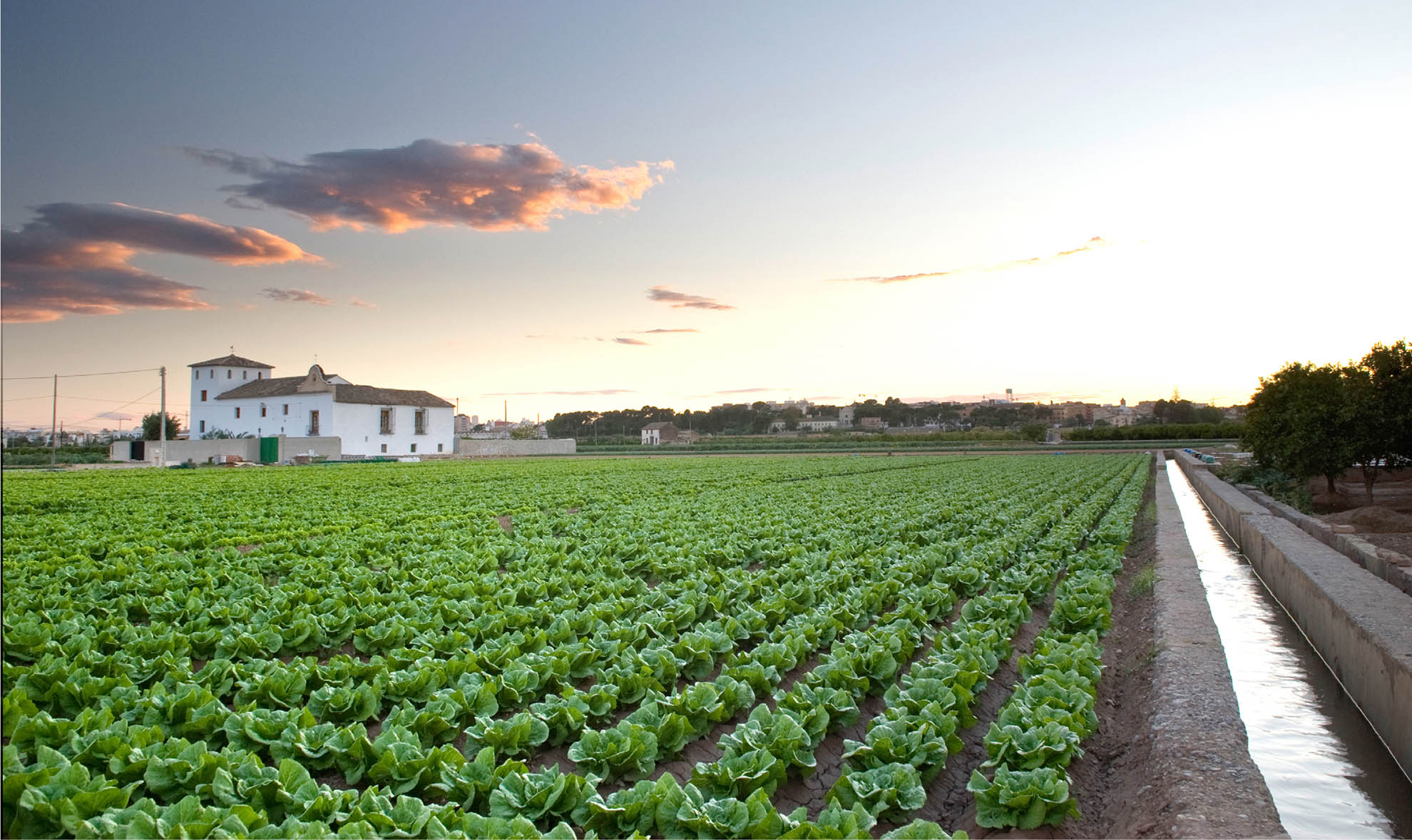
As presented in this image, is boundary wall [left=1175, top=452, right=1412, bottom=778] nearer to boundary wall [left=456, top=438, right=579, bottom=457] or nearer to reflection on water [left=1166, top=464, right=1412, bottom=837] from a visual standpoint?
reflection on water [left=1166, top=464, right=1412, bottom=837]

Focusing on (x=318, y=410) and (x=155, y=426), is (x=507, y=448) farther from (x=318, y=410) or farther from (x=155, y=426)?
(x=155, y=426)

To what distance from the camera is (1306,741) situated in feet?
18.3

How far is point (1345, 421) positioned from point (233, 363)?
74810 mm

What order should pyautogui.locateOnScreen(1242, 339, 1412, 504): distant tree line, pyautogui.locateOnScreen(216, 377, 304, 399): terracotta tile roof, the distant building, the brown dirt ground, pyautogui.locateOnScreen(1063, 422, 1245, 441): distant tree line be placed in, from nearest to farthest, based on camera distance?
the brown dirt ground < pyautogui.locateOnScreen(1242, 339, 1412, 504): distant tree line < pyautogui.locateOnScreen(216, 377, 304, 399): terracotta tile roof < pyautogui.locateOnScreen(1063, 422, 1245, 441): distant tree line < the distant building

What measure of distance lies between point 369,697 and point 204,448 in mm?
50779

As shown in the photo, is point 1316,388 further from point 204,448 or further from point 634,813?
point 204,448

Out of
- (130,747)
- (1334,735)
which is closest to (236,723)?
(130,747)

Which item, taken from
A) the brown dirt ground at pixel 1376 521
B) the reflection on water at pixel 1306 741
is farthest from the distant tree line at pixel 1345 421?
the reflection on water at pixel 1306 741

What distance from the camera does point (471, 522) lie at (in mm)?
15211

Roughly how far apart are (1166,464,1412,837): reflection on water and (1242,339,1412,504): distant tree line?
17792 mm

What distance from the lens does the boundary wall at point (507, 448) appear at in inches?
2549

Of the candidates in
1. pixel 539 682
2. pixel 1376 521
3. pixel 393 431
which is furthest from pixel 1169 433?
pixel 539 682

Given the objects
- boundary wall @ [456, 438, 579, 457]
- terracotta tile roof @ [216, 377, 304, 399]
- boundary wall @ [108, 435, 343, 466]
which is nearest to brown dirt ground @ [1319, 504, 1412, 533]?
boundary wall @ [108, 435, 343, 466]

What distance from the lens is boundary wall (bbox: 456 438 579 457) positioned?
64750 millimetres
